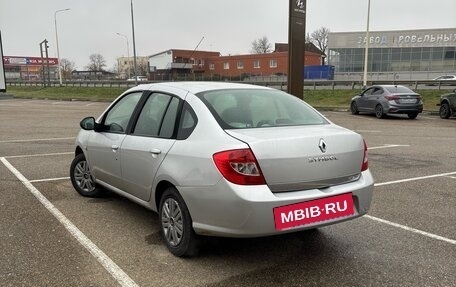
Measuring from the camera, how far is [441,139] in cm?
1196

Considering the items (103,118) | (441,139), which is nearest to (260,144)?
(103,118)

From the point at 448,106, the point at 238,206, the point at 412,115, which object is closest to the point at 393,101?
the point at 412,115

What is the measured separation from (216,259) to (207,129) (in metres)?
1.12

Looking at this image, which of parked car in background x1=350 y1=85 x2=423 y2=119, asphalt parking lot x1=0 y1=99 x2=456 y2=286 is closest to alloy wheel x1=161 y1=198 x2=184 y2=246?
asphalt parking lot x1=0 y1=99 x2=456 y2=286

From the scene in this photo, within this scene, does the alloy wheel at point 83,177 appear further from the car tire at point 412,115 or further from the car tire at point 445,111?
the car tire at point 445,111

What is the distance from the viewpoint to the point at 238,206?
3.34m

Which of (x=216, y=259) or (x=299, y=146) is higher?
(x=299, y=146)

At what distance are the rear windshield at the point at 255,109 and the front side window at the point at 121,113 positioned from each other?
111 centimetres

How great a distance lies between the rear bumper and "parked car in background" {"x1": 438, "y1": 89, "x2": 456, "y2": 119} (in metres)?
16.7

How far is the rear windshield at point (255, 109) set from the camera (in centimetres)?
393

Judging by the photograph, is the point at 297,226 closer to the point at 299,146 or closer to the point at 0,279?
the point at 299,146

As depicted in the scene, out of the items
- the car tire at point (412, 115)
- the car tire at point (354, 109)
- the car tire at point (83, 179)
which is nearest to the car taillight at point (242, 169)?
the car tire at point (83, 179)

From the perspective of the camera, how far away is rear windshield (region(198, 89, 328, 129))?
393 centimetres

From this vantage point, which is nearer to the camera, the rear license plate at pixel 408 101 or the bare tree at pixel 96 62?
the rear license plate at pixel 408 101
